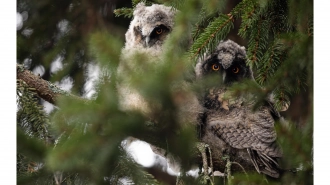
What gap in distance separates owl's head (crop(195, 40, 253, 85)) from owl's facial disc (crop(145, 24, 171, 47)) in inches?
6.4

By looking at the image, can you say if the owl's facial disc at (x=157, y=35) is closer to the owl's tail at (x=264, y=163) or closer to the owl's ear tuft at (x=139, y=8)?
the owl's ear tuft at (x=139, y=8)

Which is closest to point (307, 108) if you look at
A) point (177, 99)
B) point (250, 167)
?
point (250, 167)

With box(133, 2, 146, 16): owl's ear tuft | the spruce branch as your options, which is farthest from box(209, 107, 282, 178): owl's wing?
box(133, 2, 146, 16): owl's ear tuft

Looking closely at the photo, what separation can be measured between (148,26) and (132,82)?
653mm

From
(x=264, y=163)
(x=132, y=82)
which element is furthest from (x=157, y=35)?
(x=132, y=82)

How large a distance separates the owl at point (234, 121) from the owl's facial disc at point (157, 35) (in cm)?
17

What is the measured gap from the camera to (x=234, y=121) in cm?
136

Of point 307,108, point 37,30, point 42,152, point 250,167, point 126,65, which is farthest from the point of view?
point 37,30

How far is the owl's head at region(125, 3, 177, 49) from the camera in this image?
1.40 m

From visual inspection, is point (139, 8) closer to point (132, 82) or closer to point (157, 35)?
point (157, 35)

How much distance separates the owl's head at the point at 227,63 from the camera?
1298mm

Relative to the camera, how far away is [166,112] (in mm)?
891
